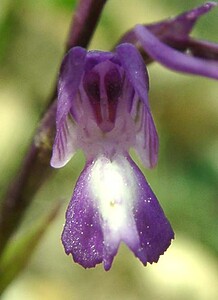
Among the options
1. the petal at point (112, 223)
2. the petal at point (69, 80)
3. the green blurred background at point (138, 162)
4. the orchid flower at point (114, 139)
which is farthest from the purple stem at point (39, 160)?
the green blurred background at point (138, 162)

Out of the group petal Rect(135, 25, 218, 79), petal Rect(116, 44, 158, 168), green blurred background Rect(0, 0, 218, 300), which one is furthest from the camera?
green blurred background Rect(0, 0, 218, 300)

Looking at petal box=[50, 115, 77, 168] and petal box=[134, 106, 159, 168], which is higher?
petal box=[134, 106, 159, 168]

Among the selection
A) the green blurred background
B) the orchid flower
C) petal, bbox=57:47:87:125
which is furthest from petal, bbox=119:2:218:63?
the green blurred background

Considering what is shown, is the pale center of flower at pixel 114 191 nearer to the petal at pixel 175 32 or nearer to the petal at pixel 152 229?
the petal at pixel 152 229

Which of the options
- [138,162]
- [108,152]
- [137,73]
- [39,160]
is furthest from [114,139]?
[138,162]

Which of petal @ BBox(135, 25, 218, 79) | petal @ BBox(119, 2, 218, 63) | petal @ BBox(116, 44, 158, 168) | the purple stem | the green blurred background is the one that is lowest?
the green blurred background

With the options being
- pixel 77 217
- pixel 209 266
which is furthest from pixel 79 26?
pixel 209 266

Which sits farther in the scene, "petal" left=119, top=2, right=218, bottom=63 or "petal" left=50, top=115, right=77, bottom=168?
"petal" left=119, top=2, right=218, bottom=63

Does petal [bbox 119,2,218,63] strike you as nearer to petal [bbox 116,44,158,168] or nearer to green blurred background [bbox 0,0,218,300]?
petal [bbox 116,44,158,168]

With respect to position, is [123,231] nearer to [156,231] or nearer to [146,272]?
[156,231]

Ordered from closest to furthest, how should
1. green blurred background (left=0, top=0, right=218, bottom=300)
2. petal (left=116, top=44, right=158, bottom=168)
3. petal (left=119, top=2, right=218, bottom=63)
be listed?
petal (left=116, top=44, right=158, bottom=168) < petal (left=119, top=2, right=218, bottom=63) < green blurred background (left=0, top=0, right=218, bottom=300)
